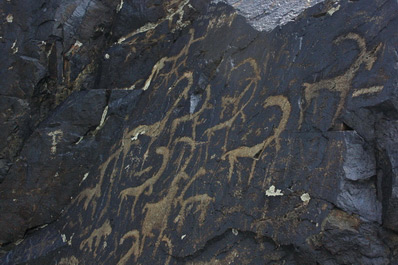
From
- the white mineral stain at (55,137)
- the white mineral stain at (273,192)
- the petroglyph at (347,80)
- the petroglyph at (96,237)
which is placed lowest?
the petroglyph at (96,237)

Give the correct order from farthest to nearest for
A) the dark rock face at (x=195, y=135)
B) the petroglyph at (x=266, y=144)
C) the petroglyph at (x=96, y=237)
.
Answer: the petroglyph at (x=96, y=237)
the petroglyph at (x=266, y=144)
the dark rock face at (x=195, y=135)

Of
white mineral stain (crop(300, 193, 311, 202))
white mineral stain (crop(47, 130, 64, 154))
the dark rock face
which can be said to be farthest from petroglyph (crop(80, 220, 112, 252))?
white mineral stain (crop(300, 193, 311, 202))

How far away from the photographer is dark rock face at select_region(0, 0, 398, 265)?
2041mm

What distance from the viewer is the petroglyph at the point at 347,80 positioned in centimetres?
211

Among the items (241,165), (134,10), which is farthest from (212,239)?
(134,10)

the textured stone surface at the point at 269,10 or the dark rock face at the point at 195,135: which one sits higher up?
the textured stone surface at the point at 269,10

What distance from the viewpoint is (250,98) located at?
2557 millimetres

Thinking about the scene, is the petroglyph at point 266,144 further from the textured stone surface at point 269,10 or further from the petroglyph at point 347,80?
the textured stone surface at point 269,10

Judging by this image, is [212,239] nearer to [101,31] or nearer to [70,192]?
[70,192]

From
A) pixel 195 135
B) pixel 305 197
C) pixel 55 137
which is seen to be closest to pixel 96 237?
pixel 55 137

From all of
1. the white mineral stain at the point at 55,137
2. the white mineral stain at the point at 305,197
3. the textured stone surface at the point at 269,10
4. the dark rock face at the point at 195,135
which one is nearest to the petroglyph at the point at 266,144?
the dark rock face at the point at 195,135

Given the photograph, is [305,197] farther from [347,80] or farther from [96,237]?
[96,237]

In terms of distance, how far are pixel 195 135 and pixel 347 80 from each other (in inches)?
37.1

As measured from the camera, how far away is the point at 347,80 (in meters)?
2.17
